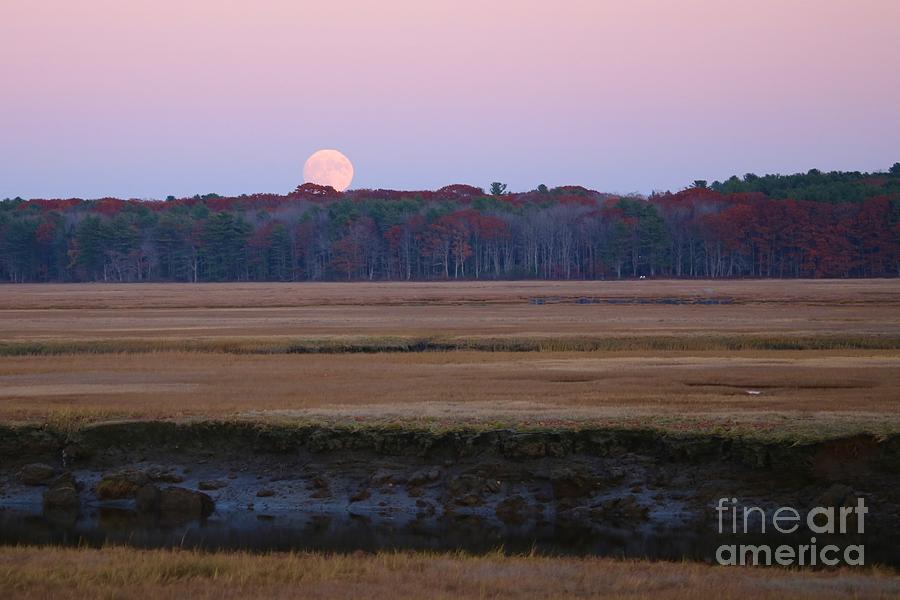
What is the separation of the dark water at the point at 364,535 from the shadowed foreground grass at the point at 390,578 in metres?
2.46

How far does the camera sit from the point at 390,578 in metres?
12.5

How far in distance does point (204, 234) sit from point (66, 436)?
148 m

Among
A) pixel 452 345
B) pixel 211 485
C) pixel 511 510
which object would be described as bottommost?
pixel 511 510

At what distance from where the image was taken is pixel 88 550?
47.4ft

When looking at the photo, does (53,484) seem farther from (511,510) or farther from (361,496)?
(511,510)

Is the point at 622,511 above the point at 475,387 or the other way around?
the other way around

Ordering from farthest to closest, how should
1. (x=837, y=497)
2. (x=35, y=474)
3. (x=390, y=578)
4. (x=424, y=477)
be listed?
(x=35, y=474), (x=424, y=477), (x=837, y=497), (x=390, y=578)

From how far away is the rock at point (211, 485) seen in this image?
1994 cm

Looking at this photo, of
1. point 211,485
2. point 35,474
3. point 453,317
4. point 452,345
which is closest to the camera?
point 211,485

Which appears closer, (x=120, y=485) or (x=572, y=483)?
(x=572, y=483)

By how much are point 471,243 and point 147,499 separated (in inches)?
5861

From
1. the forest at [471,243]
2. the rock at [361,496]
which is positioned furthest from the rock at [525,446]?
the forest at [471,243]

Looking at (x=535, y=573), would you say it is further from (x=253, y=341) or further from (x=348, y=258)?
(x=348, y=258)

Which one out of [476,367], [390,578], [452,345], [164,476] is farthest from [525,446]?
[452,345]
